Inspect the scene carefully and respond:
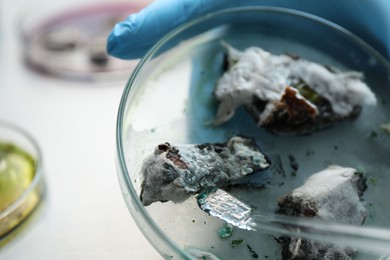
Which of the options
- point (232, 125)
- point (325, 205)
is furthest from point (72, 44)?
point (325, 205)

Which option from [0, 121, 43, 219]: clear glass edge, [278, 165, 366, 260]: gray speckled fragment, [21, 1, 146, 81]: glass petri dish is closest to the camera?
[278, 165, 366, 260]: gray speckled fragment

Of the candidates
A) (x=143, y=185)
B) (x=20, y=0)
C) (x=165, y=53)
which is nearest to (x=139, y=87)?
(x=165, y=53)

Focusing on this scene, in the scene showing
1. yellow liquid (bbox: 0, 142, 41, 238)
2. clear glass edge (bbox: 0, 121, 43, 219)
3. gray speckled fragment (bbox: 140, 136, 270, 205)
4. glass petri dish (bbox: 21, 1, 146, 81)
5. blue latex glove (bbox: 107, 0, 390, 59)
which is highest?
blue latex glove (bbox: 107, 0, 390, 59)

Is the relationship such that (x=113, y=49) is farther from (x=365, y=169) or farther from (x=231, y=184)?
(x=365, y=169)

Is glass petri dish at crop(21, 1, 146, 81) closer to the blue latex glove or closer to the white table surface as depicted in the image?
the white table surface

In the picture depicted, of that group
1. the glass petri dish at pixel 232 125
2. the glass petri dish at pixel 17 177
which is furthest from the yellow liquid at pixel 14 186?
the glass petri dish at pixel 232 125

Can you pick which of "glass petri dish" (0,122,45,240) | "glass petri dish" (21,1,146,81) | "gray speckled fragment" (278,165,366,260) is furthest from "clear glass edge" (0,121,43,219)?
"gray speckled fragment" (278,165,366,260)

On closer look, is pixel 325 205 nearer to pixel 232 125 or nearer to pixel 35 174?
pixel 232 125
